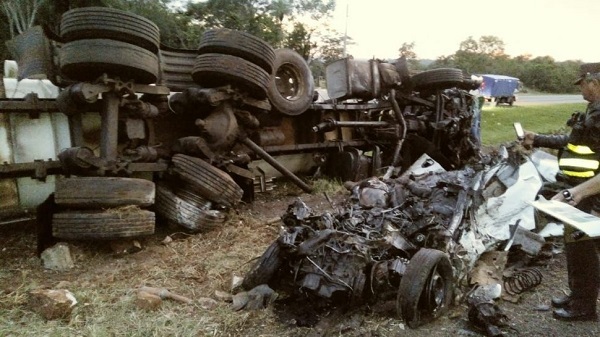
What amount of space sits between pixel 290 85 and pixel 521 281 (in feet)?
12.5

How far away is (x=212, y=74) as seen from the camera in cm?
460

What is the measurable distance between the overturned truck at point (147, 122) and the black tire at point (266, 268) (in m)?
1.13

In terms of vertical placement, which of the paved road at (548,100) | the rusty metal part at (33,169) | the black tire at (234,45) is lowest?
the rusty metal part at (33,169)

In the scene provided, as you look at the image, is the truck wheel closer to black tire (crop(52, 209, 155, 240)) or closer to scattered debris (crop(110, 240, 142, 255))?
scattered debris (crop(110, 240, 142, 255))

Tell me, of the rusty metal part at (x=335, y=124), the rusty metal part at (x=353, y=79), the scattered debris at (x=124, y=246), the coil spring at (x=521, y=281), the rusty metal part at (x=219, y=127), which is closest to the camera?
the coil spring at (x=521, y=281)

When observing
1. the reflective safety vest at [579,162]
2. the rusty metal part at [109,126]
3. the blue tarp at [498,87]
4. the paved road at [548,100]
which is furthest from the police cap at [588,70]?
the blue tarp at [498,87]

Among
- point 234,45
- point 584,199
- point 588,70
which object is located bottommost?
point 584,199

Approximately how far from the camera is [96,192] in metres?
3.70

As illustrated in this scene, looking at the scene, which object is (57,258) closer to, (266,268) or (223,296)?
(223,296)

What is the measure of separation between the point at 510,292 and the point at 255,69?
3.10m

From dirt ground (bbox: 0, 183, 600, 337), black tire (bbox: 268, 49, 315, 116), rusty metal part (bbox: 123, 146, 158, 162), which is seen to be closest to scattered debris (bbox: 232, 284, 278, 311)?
dirt ground (bbox: 0, 183, 600, 337)

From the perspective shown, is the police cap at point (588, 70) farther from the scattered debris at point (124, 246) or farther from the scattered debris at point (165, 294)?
the scattered debris at point (124, 246)

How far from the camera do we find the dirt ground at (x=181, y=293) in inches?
110

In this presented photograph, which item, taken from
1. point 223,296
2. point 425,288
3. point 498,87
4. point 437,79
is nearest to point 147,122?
point 223,296
